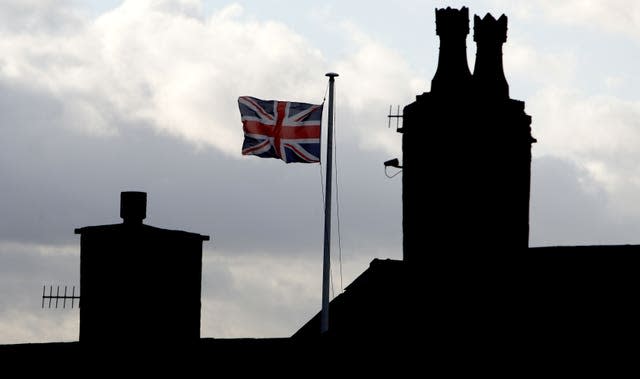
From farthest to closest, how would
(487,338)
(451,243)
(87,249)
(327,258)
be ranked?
(87,249) → (451,243) → (327,258) → (487,338)

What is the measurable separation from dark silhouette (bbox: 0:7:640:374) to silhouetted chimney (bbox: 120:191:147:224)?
0.08 feet

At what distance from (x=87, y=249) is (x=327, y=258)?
8712 mm

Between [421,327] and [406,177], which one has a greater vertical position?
[406,177]

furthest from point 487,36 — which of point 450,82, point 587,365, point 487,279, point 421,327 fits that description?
point 587,365

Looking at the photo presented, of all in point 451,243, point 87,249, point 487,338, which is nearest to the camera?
point 487,338

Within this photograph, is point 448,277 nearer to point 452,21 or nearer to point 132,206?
point 452,21

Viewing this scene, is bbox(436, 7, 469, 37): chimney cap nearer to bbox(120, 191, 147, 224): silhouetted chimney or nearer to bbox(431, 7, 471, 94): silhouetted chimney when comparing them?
bbox(431, 7, 471, 94): silhouetted chimney

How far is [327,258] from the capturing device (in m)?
30.0

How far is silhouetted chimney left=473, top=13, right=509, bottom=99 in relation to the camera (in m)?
34.2

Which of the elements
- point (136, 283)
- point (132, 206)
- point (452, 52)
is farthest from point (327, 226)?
point (132, 206)

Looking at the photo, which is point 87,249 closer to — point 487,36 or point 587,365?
point 487,36

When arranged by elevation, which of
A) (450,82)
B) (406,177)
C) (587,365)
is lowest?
(587,365)

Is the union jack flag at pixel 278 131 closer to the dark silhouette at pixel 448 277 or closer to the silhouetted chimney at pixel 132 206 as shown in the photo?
the dark silhouette at pixel 448 277

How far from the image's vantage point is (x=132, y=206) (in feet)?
119
